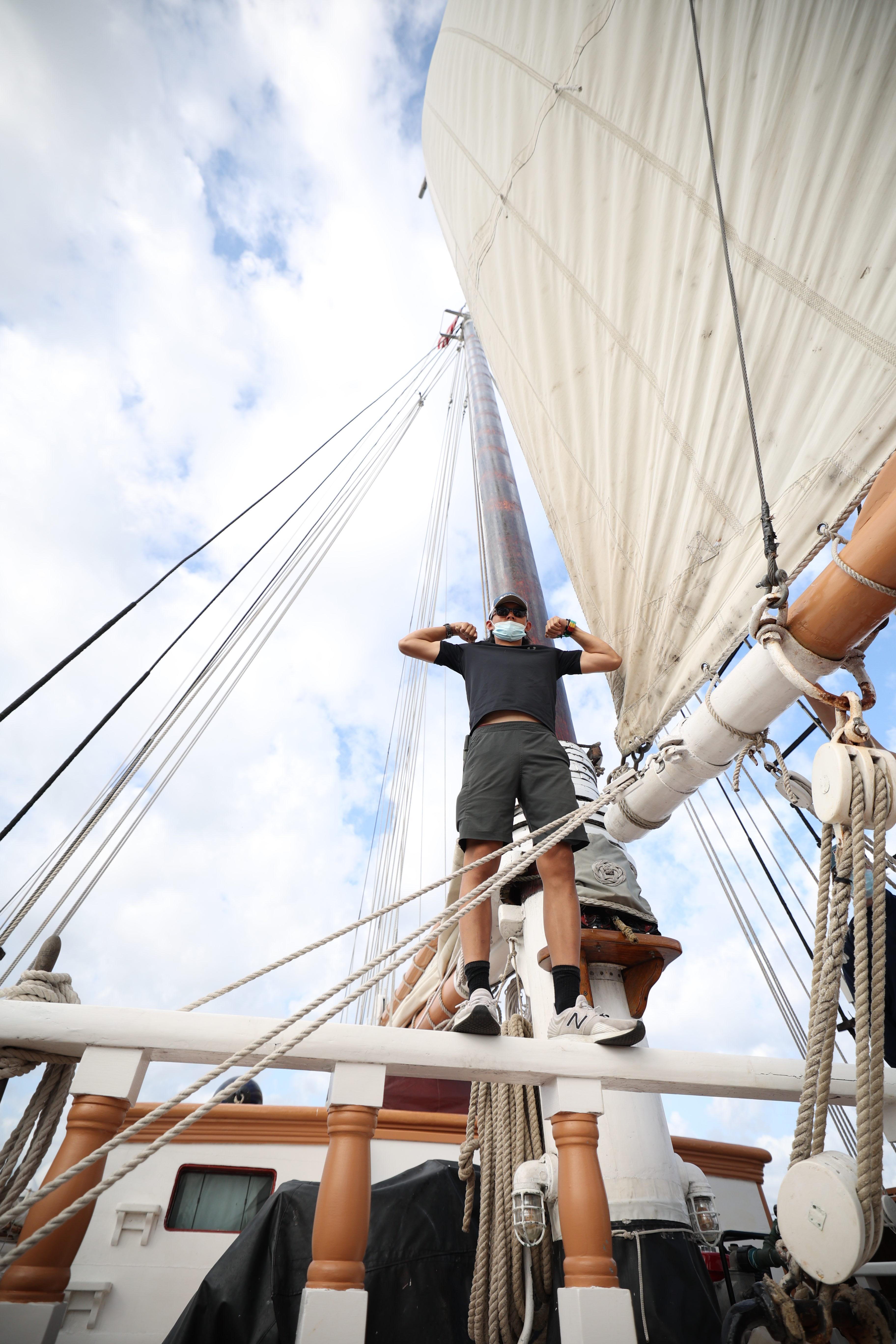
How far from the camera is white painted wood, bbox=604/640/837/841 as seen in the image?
2.34 metres

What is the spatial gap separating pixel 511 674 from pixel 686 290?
7.80ft

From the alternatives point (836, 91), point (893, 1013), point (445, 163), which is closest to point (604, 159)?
point (836, 91)

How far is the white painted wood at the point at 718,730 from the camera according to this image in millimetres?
2340

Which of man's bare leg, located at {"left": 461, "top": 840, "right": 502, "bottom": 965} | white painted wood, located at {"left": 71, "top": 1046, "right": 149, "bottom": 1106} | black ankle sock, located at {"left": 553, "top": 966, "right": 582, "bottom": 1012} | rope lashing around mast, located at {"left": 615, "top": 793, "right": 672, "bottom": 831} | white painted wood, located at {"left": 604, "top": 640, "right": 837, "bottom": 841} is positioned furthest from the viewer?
rope lashing around mast, located at {"left": 615, "top": 793, "right": 672, "bottom": 831}

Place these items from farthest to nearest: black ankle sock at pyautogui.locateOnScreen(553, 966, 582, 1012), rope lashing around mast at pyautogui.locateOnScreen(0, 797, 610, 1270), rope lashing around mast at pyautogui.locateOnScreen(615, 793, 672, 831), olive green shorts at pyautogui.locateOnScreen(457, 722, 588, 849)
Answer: rope lashing around mast at pyautogui.locateOnScreen(615, 793, 672, 831)
olive green shorts at pyautogui.locateOnScreen(457, 722, 588, 849)
black ankle sock at pyautogui.locateOnScreen(553, 966, 582, 1012)
rope lashing around mast at pyautogui.locateOnScreen(0, 797, 610, 1270)

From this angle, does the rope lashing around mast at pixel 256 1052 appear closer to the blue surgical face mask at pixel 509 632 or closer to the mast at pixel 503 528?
the blue surgical face mask at pixel 509 632

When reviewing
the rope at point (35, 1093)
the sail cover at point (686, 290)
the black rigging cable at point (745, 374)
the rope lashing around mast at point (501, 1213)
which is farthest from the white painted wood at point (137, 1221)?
the black rigging cable at point (745, 374)

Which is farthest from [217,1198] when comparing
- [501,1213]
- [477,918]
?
[477,918]

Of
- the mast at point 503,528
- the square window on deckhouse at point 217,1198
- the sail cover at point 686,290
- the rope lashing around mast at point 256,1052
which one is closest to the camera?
the rope lashing around mast at point 256,1052

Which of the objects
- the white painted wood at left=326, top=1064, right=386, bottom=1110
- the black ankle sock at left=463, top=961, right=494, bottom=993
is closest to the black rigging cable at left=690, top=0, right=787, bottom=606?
the black ankle sock at left=463, top=961, right=494, bottom=993

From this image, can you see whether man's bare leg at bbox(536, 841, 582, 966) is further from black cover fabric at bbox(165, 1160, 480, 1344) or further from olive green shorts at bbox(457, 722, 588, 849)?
black cover fabric at bbox(165, 1160, 480, 1344)

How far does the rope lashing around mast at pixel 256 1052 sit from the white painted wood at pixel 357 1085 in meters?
0.11

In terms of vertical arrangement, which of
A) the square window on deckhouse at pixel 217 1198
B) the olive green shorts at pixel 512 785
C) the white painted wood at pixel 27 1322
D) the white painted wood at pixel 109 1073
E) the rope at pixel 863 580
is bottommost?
the white painted wood at pixel 27 1322

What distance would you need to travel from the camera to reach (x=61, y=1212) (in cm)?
118
